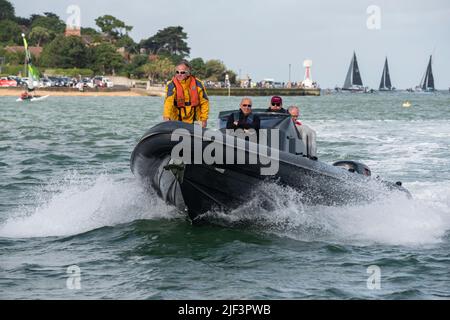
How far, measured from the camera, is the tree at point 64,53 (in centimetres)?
11806

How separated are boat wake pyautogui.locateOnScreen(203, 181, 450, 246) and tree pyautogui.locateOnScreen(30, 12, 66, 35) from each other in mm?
144013

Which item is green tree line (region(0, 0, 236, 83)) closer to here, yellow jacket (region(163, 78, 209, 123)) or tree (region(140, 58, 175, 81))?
tree (region(140, 58, 175, 81))

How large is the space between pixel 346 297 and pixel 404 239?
279 centimetres

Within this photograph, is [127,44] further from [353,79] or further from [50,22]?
[353,79]

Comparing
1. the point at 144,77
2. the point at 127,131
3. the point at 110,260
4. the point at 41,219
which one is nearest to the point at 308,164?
the point at 110,260

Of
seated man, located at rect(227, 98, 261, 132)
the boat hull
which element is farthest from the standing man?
the boat hull

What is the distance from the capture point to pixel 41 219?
36.2 ft

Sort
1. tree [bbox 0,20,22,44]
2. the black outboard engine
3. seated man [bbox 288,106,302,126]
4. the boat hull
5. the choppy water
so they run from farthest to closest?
tree [bbox 0,20,22,44]
the black outboard engine
seated man [bbox 288,106,302,126]
the boat hull
the choppy water

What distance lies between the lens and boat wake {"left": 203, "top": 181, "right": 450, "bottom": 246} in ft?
33.3

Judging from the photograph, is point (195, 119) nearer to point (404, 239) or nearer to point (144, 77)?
point (404, 239)

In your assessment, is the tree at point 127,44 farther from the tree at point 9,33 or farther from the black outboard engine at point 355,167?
the black outboard engine at point 355,167

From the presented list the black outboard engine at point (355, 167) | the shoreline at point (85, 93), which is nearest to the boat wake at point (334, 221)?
→ the black outboard engine at point (355, 167)

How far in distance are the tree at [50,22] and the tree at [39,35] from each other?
405 inches

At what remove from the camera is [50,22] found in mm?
156500
